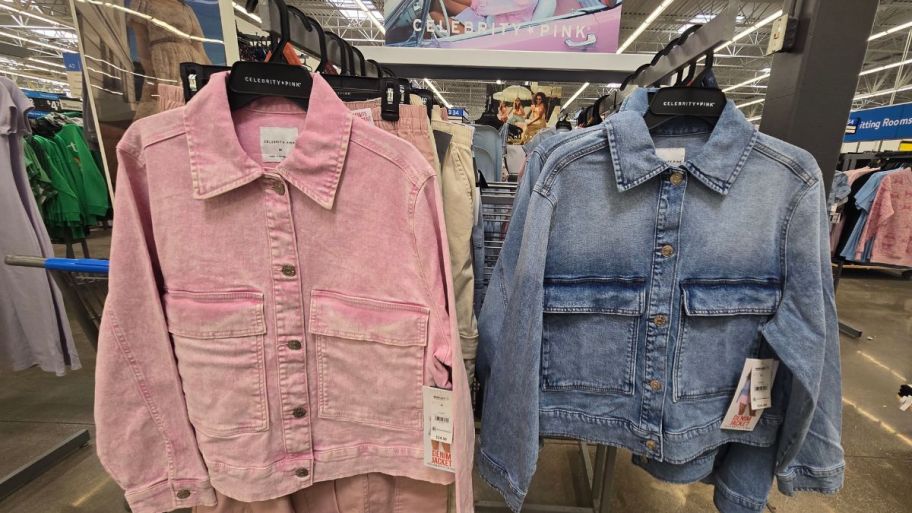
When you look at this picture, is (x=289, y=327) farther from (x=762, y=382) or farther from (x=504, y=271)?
(x=762, y=382)

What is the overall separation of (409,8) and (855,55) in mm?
1665

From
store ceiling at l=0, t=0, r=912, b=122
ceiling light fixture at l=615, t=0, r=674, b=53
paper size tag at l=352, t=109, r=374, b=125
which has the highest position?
store ceiling at l=0, t=0, r=912, b=122

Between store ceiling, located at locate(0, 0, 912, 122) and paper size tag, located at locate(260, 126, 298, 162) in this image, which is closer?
paper size tag, located at locate(260, 126, 298, 162)

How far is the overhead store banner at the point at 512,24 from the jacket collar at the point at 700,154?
1199mm

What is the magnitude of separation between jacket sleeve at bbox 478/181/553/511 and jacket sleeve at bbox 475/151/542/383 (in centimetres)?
2

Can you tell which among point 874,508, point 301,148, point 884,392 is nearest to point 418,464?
point 301,148

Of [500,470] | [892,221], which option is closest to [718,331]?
[500,470]

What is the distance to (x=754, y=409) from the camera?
91 centimetres

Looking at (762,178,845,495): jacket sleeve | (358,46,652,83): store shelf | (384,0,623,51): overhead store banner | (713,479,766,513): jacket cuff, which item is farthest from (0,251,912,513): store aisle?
(384,0,623,51): overhead store banner

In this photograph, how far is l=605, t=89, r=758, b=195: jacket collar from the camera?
0.82m

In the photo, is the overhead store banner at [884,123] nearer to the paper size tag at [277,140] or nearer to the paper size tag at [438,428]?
the paper size tag at [438,428]

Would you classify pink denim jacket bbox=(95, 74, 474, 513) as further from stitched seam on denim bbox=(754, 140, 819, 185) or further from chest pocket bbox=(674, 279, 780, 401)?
stitched seam on denim bbox=(754, 140, 819, 185)

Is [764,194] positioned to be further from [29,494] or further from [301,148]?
[29,494]

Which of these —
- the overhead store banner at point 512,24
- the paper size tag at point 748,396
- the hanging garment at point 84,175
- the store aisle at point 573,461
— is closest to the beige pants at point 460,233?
the paper size tag at point 748,396
